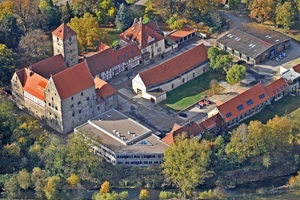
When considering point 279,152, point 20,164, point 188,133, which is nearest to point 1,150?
point 20,164

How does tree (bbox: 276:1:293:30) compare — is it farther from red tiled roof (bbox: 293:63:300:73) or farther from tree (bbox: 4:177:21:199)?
tree (bbox: 4:177:21:199)

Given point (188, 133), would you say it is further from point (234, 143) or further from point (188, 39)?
point (188, 39)

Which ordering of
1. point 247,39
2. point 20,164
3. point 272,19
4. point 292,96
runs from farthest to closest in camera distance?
1. point 272,19
2. point 247,39
3. point 292,96
4. point 20,164

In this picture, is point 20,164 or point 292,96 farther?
point 292,96

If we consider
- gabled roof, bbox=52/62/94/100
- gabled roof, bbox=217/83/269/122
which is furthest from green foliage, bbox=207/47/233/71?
gabled roof, bbox=52/62/94/100

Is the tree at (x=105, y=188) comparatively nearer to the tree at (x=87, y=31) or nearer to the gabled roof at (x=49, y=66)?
the gabled roof at (x=49, y=66)

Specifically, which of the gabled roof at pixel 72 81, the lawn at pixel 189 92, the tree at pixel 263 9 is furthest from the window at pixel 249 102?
the tree at pixel 263 9
